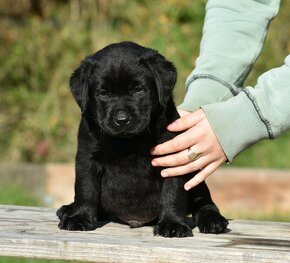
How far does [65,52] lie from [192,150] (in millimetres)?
5288

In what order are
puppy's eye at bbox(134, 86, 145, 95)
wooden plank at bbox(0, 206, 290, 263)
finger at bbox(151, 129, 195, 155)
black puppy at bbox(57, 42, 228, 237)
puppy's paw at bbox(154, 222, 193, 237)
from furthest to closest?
puppy's eye at bbox(134, 86, 145, 95) → black puppy at bbox(57, 42, 228, 237) → finger at bbox(151, 129, 195, 155) → puppy's paw at bbox(154, 222, 193, 237) → wooden plank at bbox(0, 206, 290, 263)

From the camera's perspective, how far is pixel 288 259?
2.87 meters

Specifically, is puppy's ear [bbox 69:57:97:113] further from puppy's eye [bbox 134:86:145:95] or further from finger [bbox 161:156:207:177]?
finger [bbox 161:156:207:177]

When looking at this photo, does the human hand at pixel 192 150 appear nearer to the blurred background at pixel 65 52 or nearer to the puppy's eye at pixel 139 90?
the puppy's eye at pixel 139 90

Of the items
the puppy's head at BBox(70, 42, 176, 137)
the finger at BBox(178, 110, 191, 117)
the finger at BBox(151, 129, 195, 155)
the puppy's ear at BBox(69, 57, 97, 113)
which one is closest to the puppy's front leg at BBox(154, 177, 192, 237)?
the finger at BBox(151, 129, 195, 155)

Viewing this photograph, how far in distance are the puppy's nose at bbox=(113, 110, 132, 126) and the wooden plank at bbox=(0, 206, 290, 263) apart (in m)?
0.45

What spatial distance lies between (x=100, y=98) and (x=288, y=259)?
122 centimetres

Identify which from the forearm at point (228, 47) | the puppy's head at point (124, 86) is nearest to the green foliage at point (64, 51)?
the forearm at point (228, 47)

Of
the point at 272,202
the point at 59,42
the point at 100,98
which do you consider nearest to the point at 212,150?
the point at 100,98

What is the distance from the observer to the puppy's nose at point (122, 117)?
3527mm

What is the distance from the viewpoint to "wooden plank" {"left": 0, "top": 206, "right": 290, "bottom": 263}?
2.91 m

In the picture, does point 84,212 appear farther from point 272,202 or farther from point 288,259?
point 272,202

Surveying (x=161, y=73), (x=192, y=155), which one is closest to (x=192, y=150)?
(x=192, y=155)

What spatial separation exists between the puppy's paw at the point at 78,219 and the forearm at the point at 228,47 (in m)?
0.70
